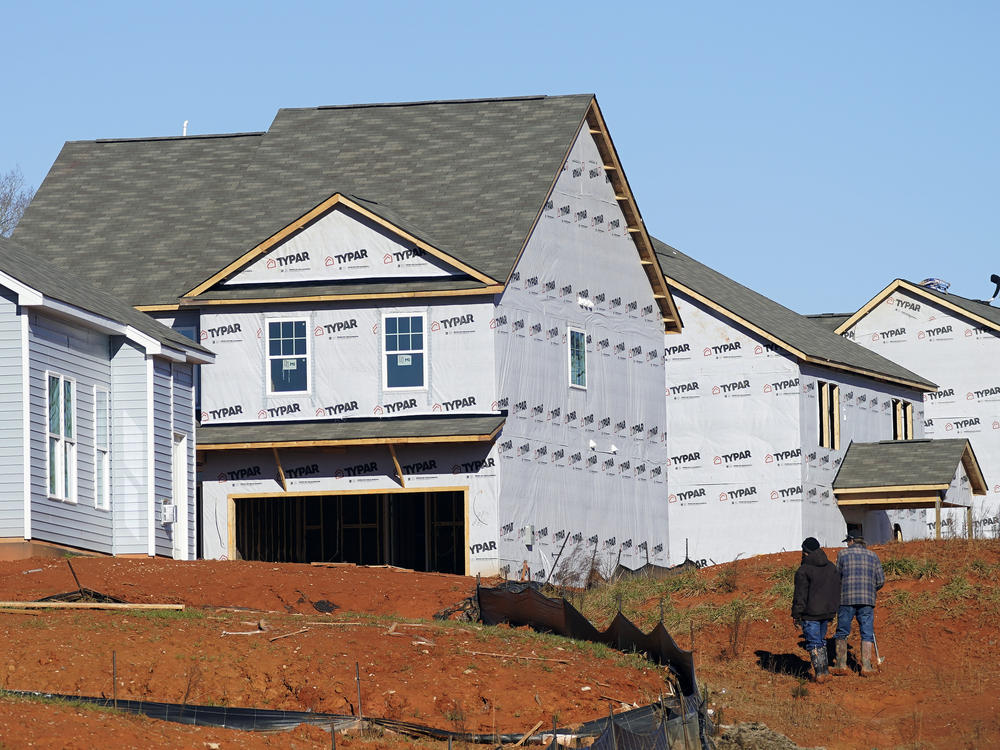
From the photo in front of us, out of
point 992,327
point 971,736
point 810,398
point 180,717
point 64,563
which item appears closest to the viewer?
point 180,717

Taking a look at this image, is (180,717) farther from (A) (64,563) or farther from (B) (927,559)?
(B) (927,559)

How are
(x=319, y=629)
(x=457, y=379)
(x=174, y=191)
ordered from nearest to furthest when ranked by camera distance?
(x=319, y=629), (x=457, y=379), (x=174, y=191)

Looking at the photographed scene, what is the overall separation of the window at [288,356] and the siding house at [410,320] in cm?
4

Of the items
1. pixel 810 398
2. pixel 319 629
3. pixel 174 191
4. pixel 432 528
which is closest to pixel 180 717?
pixel 319 629

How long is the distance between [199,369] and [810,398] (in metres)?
17.2

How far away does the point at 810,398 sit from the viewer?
149 feet

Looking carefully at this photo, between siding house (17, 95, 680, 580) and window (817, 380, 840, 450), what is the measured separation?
616 centimetres

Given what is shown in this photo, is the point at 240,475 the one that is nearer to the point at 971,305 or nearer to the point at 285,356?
the point at 285,356

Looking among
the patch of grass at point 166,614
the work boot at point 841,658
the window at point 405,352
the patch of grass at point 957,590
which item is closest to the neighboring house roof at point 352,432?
the window at point 405,352

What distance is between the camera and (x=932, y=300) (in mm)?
55031

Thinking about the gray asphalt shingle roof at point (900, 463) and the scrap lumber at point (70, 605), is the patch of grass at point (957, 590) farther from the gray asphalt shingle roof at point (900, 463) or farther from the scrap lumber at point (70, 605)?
the gray asphalt shingle roof at point (900, 463)

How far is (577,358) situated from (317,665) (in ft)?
65.5

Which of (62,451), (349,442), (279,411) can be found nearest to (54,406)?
(62,451)

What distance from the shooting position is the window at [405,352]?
35375mm
